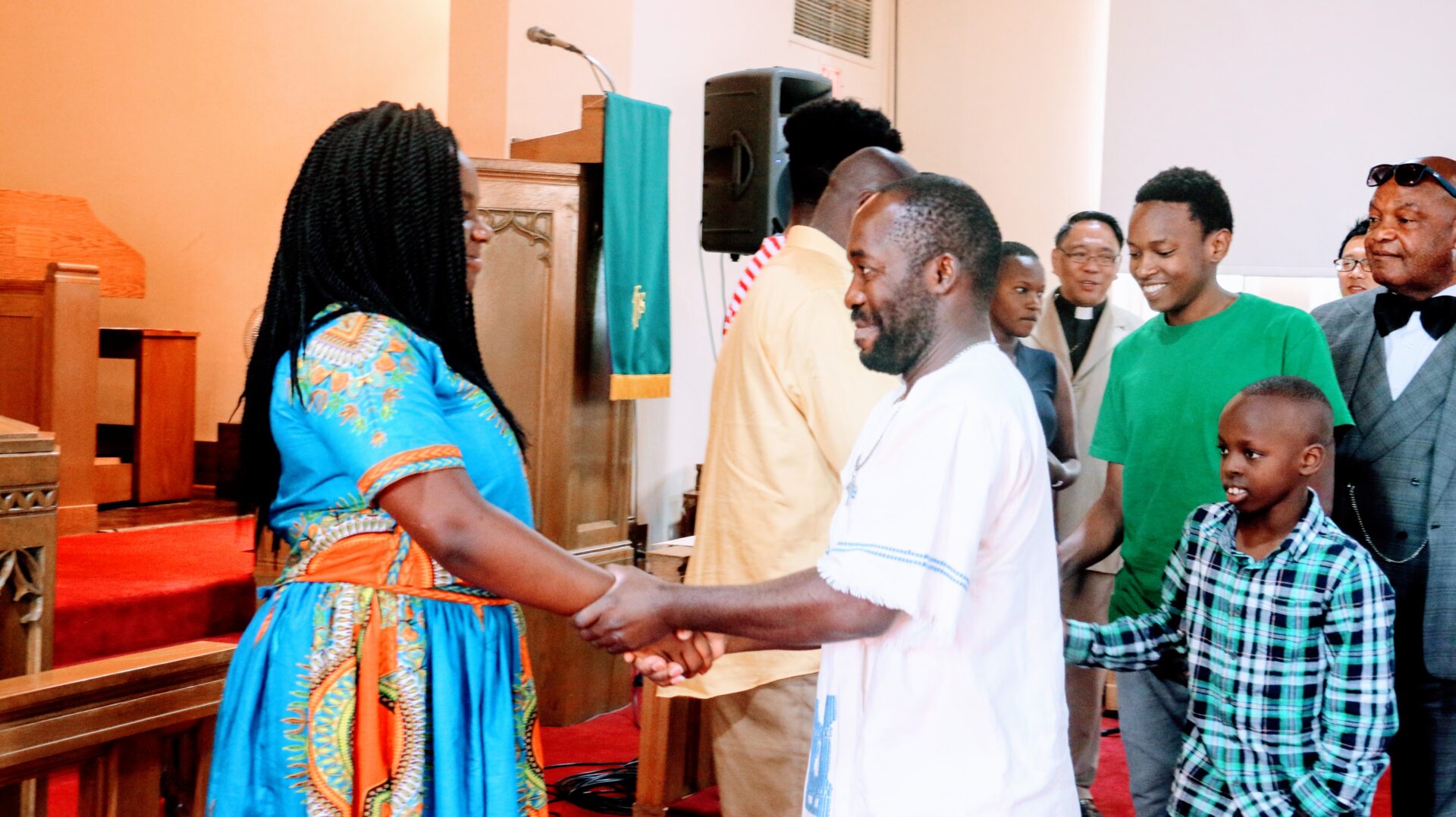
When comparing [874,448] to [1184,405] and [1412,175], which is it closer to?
[1184,405]

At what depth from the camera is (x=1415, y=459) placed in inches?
94.3

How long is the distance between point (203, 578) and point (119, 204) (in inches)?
178

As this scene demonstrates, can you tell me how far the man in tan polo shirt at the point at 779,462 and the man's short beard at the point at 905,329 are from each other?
64 cm

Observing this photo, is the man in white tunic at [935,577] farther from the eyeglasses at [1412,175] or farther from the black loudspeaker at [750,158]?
the black loudspeaker at [750,158]

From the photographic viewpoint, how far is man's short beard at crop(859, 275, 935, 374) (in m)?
1.59

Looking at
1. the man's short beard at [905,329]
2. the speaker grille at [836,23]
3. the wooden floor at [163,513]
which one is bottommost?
the wooden floor at [163,513]

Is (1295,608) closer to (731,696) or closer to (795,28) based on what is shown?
(731,696)

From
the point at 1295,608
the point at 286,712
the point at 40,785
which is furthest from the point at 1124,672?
the point at 40,785

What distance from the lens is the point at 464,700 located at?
5.48 feet

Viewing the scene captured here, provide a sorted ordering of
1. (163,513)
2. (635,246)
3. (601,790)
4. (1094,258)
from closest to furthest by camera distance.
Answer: (601,790)
(1094,258)
(635,246)
(163,513)

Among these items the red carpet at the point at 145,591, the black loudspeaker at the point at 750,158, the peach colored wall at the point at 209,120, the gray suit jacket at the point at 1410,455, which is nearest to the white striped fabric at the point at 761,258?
the black loudspeaker at the point at 750,158

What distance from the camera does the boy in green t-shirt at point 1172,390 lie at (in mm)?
2443

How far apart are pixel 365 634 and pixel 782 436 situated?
929 millimetres

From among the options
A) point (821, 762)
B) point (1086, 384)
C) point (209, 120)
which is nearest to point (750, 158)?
point (1086, 384)
